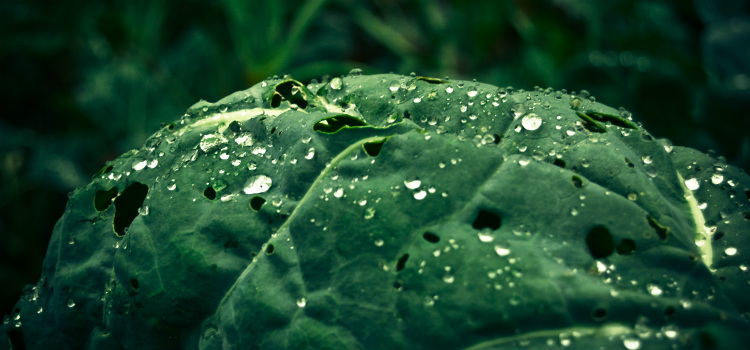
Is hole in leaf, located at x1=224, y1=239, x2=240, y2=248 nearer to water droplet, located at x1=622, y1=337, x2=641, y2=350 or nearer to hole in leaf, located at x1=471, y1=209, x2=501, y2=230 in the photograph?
hole in leaf, located at x1=471, y1=209, x2=501, y2=230

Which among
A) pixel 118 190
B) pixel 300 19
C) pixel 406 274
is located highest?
pixel 300 19

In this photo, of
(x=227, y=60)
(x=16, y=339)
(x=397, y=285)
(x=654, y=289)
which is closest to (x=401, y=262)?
(x=397, y=285)

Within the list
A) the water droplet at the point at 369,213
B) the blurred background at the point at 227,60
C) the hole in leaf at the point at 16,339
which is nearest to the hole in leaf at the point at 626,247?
the water droplet at the point at 369,213

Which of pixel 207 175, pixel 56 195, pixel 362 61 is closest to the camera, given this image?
pixel 207 175

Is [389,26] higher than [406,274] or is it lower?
higher

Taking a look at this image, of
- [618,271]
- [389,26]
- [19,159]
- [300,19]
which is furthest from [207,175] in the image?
[389,26]

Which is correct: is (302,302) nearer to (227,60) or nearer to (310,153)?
(310,153)

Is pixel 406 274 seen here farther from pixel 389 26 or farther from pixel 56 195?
pixel 389 26

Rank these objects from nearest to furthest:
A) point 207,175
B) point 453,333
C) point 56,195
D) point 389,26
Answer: point 453,333, point 207,175, point 56,195, point 389,26
